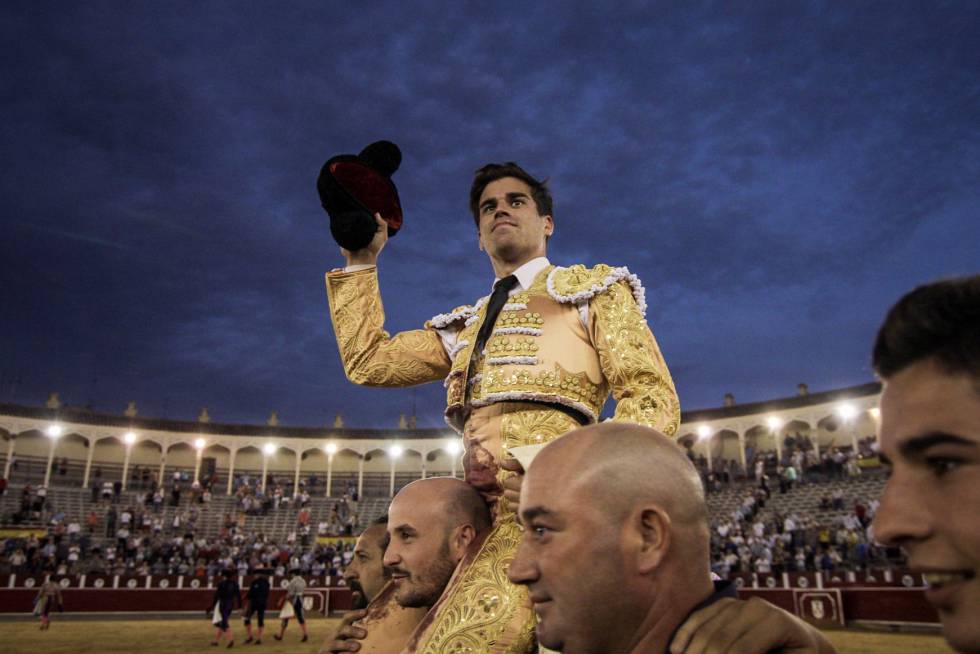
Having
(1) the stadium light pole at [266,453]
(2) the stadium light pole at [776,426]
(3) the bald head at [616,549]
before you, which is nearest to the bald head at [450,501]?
(3) the bald head at [616,549]

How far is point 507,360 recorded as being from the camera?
2.62 metres

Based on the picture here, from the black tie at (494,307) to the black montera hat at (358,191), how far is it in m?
0.60

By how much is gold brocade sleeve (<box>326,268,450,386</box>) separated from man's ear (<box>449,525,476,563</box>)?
0.89 meters

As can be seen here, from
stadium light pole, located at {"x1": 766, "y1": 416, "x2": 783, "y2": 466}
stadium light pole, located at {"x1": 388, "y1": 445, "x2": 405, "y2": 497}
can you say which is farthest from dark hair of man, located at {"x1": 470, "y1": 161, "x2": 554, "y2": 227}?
stadium light pole, located at {"x1": 388, "y1": 445, "x2": 405, "y2": 497}

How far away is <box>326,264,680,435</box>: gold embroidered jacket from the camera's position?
243cm

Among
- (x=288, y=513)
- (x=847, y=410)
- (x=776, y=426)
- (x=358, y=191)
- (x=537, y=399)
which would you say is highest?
(x=847, y=410)

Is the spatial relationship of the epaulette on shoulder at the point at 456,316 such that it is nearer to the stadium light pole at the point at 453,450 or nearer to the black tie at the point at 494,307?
the black tie at the point at 494,307

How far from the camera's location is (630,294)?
2715 millimetres

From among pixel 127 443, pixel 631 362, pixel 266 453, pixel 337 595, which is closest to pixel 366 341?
pixel 631 362

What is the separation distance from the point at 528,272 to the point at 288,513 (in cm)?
3523

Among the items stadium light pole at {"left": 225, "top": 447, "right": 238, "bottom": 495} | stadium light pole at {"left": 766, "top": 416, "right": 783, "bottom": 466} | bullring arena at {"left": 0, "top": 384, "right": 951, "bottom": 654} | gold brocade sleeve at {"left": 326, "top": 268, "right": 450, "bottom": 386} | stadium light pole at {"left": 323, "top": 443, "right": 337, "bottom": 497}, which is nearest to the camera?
gold brocade sleeve at {"left": 326, "top": 268, "right": 450, "bottom": 386}

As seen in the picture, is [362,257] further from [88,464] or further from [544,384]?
[88,464]

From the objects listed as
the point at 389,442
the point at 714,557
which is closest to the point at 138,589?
the point at 714,557

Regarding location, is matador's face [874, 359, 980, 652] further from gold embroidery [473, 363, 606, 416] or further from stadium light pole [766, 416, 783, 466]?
stadium light pole [766, 416, 783, 466]
